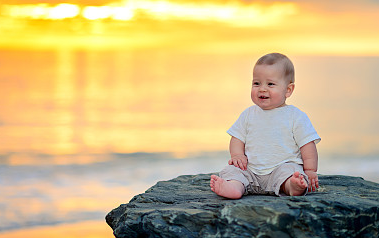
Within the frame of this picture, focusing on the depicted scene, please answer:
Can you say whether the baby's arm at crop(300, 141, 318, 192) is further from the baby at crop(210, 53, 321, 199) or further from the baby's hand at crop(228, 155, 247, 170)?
the baby's hand at crop(228, 155, 247, 170)

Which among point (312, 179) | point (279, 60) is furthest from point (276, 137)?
point (279, 60)

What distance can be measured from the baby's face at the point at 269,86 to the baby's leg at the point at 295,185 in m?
0.62

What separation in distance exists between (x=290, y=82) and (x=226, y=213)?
4.16ft

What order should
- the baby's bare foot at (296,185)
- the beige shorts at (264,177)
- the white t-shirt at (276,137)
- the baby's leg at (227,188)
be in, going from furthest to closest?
the white t-shirt at (276,137) < the beige shorts at (264,177) < the baby's leg at (227,188) < the baby's bare foot at (296,185)

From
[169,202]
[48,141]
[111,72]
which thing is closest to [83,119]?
[48,141]

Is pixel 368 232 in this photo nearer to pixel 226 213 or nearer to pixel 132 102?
pixel 226 213

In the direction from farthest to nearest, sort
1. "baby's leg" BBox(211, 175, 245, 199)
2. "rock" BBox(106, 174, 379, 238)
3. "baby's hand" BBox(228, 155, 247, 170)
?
1. "baby's hand" BBox(228, 155, 247, 170)
2. "baby's leg" BBox(211, 175, 245, 199)
3. "rock" BBox(106, 174, 379, 238)

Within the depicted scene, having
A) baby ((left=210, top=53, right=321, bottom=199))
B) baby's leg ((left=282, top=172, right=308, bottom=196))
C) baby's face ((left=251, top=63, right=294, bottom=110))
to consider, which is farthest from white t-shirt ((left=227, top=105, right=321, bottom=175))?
baby's leg ((left=282, top=172, right=308, bottom=196))

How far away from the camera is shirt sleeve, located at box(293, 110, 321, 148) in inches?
185

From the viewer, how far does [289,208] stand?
3.97 meters

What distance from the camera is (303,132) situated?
4715mm

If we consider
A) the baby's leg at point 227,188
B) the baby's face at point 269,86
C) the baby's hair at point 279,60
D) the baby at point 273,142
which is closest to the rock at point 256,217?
the baby's leg at point 227,188

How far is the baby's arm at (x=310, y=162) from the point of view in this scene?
468cm

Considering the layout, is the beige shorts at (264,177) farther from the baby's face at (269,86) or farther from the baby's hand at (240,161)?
the baby's face at (269,86)
